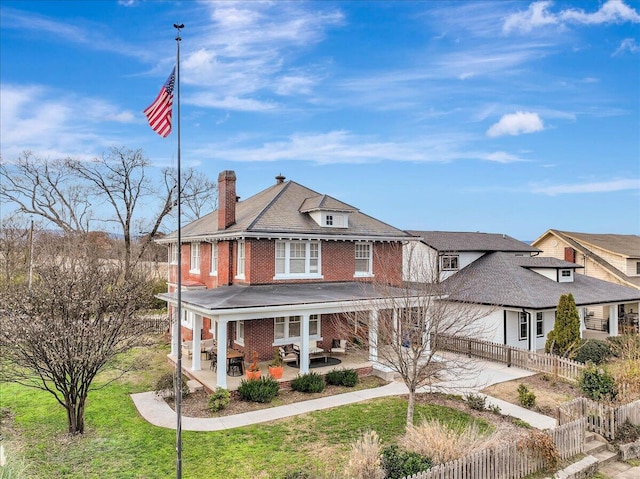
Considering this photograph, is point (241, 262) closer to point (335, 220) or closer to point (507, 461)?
point (335, 220)

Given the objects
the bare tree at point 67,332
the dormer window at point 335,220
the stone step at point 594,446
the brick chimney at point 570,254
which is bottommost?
the stone step at point 594,446

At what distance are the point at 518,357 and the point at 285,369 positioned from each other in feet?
35.1

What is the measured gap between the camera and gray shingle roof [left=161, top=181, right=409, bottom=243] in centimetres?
1858

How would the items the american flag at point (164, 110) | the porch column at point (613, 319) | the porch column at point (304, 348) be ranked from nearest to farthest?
the american flag at point (164, 110) → the porch column at point (304, 348) → the porch column at point (613, 319)

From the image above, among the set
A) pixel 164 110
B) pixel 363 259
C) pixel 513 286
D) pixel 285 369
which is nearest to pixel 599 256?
pixel 513 286

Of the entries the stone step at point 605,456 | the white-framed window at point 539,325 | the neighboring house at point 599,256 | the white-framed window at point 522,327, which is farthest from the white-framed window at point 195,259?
the neighboring house at point 599,256

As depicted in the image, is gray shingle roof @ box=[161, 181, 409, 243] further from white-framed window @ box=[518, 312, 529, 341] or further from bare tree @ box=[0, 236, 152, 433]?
white-framed window @ box=[518, 312, 529, 341]

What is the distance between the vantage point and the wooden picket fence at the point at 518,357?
16422 millimetres

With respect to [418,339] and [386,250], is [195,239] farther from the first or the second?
[418,339]

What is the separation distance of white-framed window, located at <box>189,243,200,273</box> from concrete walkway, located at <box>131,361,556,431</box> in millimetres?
9795

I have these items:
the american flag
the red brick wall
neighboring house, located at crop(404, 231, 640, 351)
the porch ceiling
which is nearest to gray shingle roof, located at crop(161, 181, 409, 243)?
the red brick wall

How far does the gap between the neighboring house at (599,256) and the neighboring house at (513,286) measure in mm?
1520

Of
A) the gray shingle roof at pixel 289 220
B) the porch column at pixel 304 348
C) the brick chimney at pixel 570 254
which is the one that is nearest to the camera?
the porch column at pixel 304 348

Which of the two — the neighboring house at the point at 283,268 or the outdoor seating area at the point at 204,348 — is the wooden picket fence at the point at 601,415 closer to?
the neighboring house at the point at 283,268
